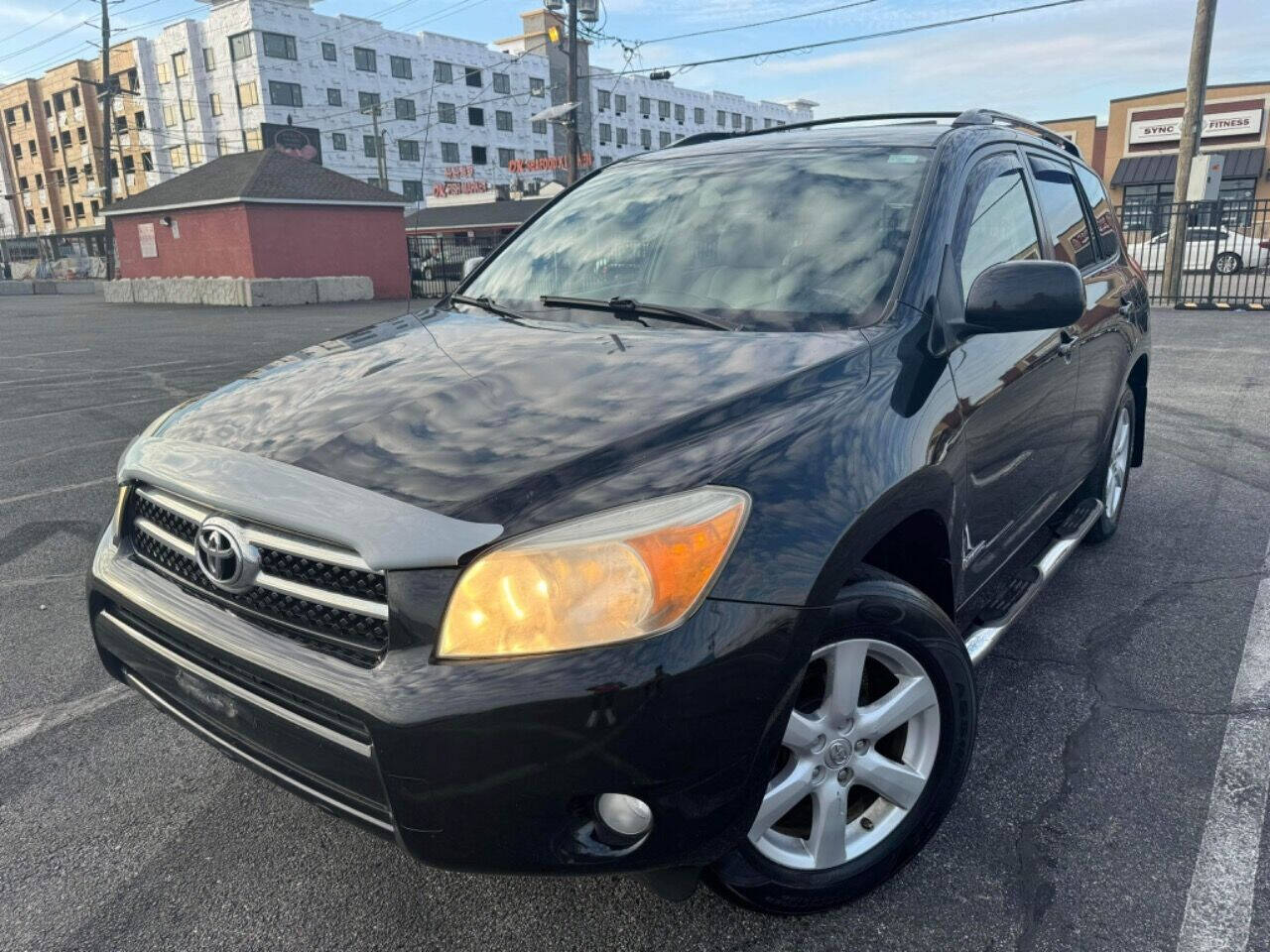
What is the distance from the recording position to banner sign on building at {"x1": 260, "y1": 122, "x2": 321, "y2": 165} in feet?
172

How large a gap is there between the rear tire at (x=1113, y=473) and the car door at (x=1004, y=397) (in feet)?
2.64

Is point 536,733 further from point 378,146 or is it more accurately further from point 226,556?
point 378,146

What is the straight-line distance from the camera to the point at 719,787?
1.68 m

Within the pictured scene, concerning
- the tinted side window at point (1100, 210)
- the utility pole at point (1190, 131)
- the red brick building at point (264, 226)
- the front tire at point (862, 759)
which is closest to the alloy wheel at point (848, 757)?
the front tire at point (862, 759)

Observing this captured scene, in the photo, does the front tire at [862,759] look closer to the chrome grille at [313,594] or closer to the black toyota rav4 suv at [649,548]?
the black toyota rav4 suv at [649,548]

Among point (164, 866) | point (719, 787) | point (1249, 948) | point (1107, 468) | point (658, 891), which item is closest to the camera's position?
point (719, 787)

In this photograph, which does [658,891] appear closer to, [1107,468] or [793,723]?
[793,723]

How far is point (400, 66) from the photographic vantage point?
67.5 meters

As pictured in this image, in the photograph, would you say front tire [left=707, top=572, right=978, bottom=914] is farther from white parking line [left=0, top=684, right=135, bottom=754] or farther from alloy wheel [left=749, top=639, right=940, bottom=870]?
white parking line [left=0, top=684, right=135, bottom=754]

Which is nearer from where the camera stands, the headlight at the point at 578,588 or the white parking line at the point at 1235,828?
the headlight at the point at 578,588

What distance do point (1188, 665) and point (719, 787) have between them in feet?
7.76

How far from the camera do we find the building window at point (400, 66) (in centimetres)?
6694

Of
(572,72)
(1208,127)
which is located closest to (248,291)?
(572,72)

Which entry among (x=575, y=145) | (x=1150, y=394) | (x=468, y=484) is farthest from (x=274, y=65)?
(x=468, y=484)
